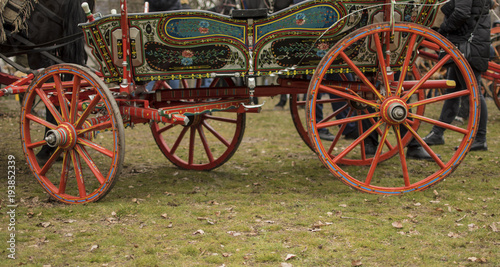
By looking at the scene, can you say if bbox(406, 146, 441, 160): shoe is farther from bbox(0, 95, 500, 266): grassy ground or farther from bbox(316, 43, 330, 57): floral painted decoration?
bbox(316, 43, 330, 57): floral painted decoration

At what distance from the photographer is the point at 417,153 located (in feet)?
18.6

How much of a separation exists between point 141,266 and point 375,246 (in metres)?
1.38

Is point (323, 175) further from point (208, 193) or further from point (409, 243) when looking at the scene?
point (409, 243)

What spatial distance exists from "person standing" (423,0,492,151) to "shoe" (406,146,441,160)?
0.64 meters

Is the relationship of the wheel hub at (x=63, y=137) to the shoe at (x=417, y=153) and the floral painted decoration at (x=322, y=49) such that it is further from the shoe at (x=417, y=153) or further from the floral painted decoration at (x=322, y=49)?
the shoe at (x=417, y=153)

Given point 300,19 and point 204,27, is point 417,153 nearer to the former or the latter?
point 300,19

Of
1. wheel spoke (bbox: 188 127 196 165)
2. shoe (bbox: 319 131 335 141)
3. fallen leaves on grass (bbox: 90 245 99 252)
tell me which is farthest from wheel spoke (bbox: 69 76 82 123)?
shoe (bbox: 319 131 335 141)

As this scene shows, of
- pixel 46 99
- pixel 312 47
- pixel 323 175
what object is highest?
pixel 312 47

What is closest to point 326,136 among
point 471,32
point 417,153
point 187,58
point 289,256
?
point 417,153

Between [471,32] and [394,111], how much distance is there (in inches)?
88.9

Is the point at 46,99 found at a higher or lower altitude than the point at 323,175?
higher

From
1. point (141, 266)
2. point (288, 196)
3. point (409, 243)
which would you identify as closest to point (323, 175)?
point (288, 196)

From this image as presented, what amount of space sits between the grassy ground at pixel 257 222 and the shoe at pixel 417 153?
0.44 meters

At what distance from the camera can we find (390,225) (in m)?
3.59
